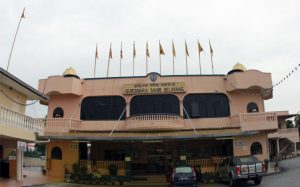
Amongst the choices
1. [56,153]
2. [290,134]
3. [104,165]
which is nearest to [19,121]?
[104,165]

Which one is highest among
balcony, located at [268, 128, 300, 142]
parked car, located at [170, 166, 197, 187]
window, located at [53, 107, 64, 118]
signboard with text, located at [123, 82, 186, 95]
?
signboard with text, located at [123, 82, 186, 95]

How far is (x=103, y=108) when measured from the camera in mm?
30953

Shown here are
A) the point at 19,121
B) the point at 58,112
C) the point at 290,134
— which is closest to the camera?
the point at 19,121

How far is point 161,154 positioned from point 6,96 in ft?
43.7

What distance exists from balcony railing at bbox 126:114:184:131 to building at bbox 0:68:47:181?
706cm

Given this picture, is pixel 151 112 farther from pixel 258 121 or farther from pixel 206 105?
pixel 258 121

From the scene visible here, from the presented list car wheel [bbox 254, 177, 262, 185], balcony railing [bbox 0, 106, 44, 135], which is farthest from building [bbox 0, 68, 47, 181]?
car wheel [bbox 254, 177, 262, 185]

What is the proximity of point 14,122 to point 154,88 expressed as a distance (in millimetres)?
12902

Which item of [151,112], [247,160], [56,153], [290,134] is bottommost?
[247,160]

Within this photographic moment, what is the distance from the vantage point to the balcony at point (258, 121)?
27547 mm

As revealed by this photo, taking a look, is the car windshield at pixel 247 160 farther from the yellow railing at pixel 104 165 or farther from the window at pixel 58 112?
the window at pixel 58 112

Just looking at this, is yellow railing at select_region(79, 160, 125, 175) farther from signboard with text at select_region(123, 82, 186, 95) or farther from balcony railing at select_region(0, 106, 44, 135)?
signboard with text at select_region(123, 82, 186, 95)

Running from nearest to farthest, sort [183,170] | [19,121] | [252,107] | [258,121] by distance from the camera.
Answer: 1. [19,121]
2. [183,170]
3. [258,121]
4. [252,107]

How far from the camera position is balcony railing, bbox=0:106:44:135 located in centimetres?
1891
